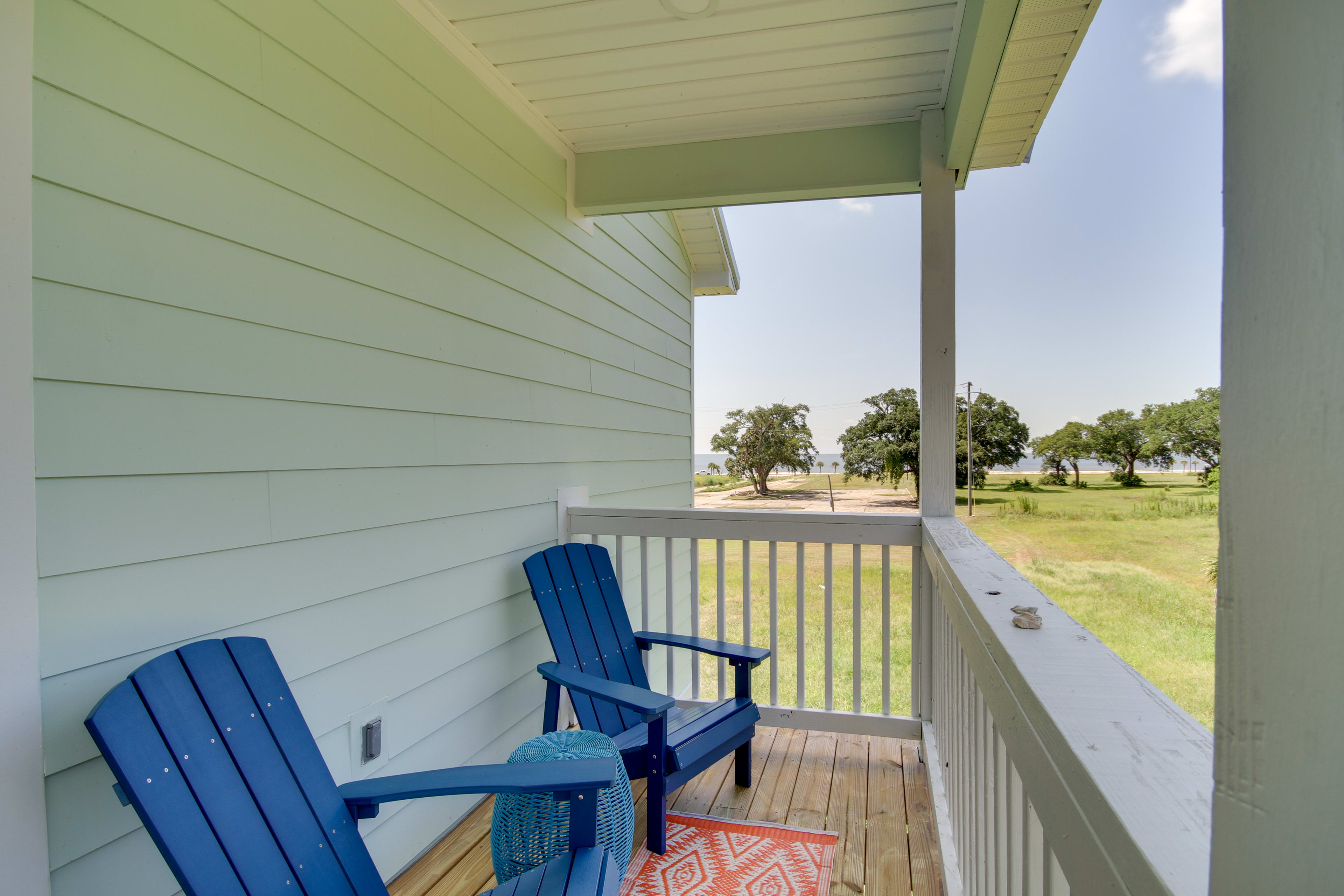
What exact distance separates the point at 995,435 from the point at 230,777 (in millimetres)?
1638

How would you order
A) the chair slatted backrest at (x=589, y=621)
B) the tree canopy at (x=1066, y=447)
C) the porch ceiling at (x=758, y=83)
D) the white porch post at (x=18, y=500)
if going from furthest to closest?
1. the chair slatted backrest at (x=589, y=621)
2. the porch ceiling at (x=758, y=83)
3. the white porch post at (x=18, y=500)
4. the tree canopy at (x=1066, y=447)

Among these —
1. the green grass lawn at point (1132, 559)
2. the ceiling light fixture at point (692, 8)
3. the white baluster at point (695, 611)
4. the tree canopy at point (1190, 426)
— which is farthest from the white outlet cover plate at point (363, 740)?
the ceiling light fixture at point (692, 8)

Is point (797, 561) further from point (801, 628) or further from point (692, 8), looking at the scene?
point (692, 8)

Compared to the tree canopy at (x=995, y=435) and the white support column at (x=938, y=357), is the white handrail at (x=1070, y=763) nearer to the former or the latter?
the tree canopy at (x=995, y=435)

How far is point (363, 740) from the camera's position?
6.28 feet

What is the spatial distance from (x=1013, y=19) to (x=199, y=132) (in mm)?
1940

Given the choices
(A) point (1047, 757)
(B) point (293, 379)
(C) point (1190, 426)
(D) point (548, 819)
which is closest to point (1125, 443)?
(C) point (1190, 426)

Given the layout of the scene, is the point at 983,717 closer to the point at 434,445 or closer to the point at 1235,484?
the point at 1235,484

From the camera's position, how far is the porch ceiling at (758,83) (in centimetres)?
211

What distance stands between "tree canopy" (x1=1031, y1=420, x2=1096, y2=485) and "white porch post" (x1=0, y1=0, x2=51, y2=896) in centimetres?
166

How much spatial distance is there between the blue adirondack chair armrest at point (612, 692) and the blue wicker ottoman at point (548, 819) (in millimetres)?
144

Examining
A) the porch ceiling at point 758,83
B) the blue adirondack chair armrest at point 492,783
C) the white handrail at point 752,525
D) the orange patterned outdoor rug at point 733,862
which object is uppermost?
the porch ceiling at point 758,83

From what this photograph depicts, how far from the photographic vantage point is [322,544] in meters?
1.78

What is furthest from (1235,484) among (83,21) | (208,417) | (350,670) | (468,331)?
(468,331)
